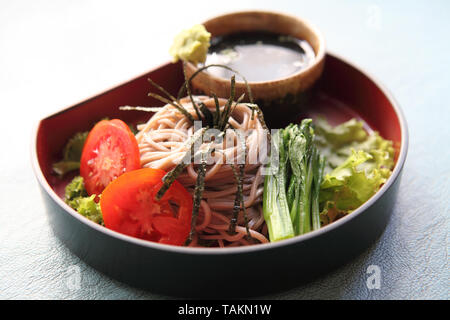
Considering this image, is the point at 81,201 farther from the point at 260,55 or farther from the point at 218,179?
the point at 260,55

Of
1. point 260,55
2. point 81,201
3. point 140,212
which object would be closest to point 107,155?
point 81,201

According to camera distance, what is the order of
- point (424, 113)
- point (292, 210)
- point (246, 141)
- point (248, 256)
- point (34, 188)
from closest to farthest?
point (248, 256)
point (292, 210)
point (246, 141)
point (34, 188)
point (424, 113)

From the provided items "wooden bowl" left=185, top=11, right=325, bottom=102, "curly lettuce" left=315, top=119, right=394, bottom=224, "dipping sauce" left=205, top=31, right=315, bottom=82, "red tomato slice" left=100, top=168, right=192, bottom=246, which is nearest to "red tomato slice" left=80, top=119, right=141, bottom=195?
"red tomato slice" left=100, top=168, right=192, bottom=246

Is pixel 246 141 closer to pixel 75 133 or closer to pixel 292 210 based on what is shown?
pixel 292 210

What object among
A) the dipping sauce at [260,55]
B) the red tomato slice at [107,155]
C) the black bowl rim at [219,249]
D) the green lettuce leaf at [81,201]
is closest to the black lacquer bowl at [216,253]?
the black bowl rim at [219,249]

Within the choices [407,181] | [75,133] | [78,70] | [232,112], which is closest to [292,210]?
[232,112]

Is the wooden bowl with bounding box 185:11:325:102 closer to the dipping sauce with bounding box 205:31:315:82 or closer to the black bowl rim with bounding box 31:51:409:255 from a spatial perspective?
the dipping sauce with bounding box 205:31:315:82
